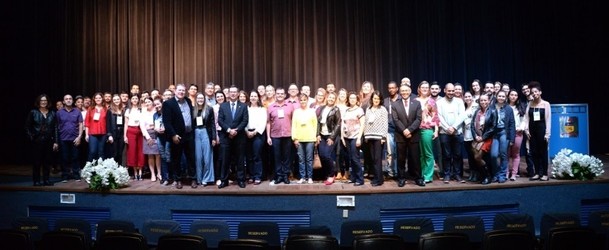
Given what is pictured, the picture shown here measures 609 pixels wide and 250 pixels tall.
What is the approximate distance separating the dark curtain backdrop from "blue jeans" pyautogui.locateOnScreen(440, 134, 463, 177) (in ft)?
15.2

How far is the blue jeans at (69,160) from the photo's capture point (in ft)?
25.6

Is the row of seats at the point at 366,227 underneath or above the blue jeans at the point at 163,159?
underneath

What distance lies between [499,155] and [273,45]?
6574 mm

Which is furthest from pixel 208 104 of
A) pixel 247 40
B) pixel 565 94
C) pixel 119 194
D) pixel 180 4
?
pixel 565 94

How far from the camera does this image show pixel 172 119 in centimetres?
654

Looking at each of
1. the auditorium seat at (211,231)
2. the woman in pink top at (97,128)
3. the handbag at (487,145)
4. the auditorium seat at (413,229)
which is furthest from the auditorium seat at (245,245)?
the woman in pink top at (97,128)

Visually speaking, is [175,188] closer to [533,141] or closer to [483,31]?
[533,141]

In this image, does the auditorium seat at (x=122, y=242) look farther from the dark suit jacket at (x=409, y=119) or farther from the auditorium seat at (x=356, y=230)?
the dark suit jacket at (x=409, y=119)

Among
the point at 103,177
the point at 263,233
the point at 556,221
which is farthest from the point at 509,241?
the point at 103,177

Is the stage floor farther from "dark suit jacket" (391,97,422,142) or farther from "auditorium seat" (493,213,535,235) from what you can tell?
"auditorium seat" (493,213,535,235)

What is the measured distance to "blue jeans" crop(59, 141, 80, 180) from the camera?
7.82m

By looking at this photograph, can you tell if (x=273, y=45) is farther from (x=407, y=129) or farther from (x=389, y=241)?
(x=389, y=241)

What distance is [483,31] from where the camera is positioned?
436 inches

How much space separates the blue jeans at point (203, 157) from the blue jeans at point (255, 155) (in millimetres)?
588
